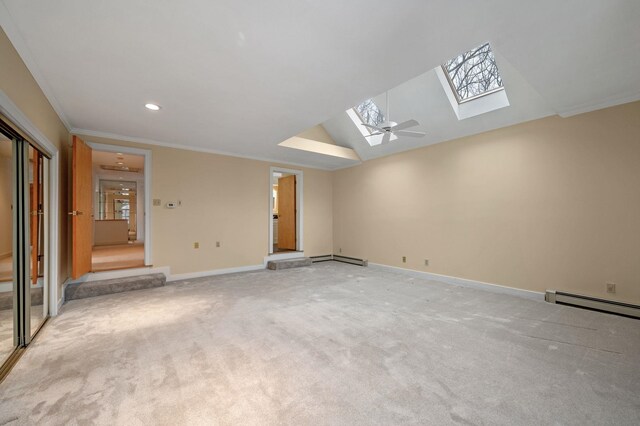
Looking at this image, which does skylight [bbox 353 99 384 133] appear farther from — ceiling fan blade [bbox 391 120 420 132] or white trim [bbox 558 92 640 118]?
white trim [bbox 558 92 640 118]

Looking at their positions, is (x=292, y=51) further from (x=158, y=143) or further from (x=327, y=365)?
(x=158, y=143)

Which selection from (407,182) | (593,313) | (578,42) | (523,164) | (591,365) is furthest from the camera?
(407,182)

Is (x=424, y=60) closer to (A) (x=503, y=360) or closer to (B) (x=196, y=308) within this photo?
(A) (x=503, y=360)

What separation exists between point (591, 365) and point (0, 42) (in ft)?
16.0

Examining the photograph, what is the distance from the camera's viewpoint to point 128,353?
225 centimetres

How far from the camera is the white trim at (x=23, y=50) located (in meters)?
1.80

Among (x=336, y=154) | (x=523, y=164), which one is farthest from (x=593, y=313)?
(x=336, y=154)

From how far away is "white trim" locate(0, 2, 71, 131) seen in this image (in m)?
1.80

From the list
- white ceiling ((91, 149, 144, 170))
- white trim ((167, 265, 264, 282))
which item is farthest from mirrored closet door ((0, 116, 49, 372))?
white ceiling ((91, 149, 144, 170))

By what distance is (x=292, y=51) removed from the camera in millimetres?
2236

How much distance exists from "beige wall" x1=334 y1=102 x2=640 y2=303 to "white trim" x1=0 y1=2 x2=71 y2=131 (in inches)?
211

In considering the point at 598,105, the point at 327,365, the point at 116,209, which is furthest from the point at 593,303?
the point at 116,209

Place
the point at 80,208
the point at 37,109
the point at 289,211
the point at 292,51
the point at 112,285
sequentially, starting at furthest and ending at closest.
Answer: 1. the point at 289,211
2. the point at 112,285
3. the point at 80,208
4. the point at 37,109
5. the point at 292,51

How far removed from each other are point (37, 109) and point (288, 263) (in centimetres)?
451
